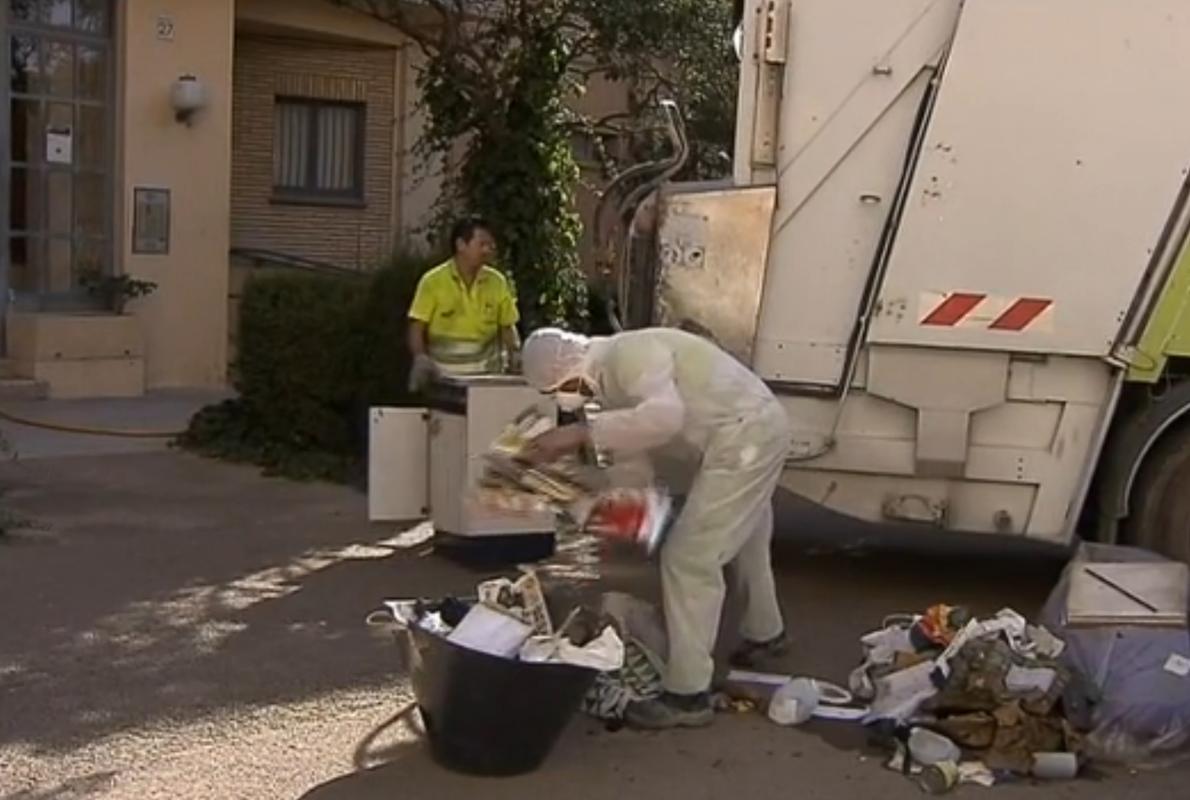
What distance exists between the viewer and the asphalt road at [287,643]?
17.0 ft

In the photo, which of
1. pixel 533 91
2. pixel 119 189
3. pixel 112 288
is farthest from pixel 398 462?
pixel 119 189

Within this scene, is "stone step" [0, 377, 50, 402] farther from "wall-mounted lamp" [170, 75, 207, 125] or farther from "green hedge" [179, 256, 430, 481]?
"wall-mounted lamp" [170, 75, 207, 125]

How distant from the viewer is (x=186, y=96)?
1283 centimetres

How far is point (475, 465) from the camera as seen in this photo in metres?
7.58

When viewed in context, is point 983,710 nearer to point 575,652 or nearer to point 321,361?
point 575,652

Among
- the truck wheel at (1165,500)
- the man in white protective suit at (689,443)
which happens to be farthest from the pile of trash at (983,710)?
the truck wheel at (1165,500)

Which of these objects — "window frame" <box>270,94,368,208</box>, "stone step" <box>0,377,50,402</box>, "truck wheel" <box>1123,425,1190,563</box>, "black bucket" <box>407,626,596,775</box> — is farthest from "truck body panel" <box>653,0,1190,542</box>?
"window frame" <box>270,94,368,208</box>

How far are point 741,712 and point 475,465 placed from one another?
210 cm

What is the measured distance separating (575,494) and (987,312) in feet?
7.43

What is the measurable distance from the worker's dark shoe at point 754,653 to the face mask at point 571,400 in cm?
123

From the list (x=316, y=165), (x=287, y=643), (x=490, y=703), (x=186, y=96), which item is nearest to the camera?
(x=490, y=703)

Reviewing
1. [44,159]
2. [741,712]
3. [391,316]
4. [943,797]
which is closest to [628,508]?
[741,712]

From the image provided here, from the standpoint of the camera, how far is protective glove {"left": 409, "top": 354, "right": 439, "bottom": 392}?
8227 millimetres

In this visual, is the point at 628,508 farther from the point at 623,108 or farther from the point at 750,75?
the point at 623,108
